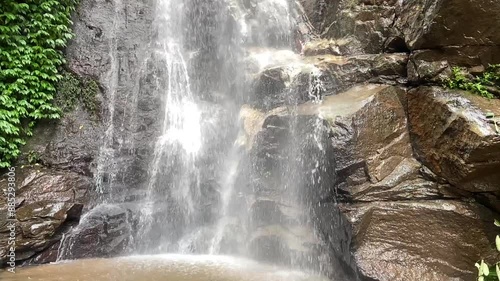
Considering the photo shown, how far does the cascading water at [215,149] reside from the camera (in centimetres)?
694

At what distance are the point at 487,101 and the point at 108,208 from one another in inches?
295

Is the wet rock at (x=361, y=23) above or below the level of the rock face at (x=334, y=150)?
above

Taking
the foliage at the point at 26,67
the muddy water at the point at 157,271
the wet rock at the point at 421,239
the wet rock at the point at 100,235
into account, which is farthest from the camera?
the foliage at the point at 26,67

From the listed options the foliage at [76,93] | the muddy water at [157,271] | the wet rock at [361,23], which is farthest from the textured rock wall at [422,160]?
the foliage at [76,93]

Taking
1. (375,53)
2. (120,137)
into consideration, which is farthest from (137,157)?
(375,53)

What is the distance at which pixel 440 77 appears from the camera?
228 inches

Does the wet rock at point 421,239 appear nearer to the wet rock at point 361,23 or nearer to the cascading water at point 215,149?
the cascading water at point 215,149

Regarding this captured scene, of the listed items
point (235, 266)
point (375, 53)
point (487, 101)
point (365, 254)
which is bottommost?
point (235, 266)

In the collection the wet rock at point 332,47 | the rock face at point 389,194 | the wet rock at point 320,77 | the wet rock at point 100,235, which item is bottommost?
the wet rock at point 100,235

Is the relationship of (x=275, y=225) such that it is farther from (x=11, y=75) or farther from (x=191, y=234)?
(x=11, y=75)

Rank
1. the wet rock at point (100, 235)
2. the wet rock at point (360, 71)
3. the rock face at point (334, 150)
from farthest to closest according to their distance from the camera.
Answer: the wet rock at point (100, 235)
the wet rock at point (360, 71)
the rock face at point (334, 150)

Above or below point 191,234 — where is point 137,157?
above

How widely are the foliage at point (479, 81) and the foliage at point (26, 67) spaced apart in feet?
26.5

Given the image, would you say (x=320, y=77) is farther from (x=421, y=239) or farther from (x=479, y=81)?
(x=421, y=239)
